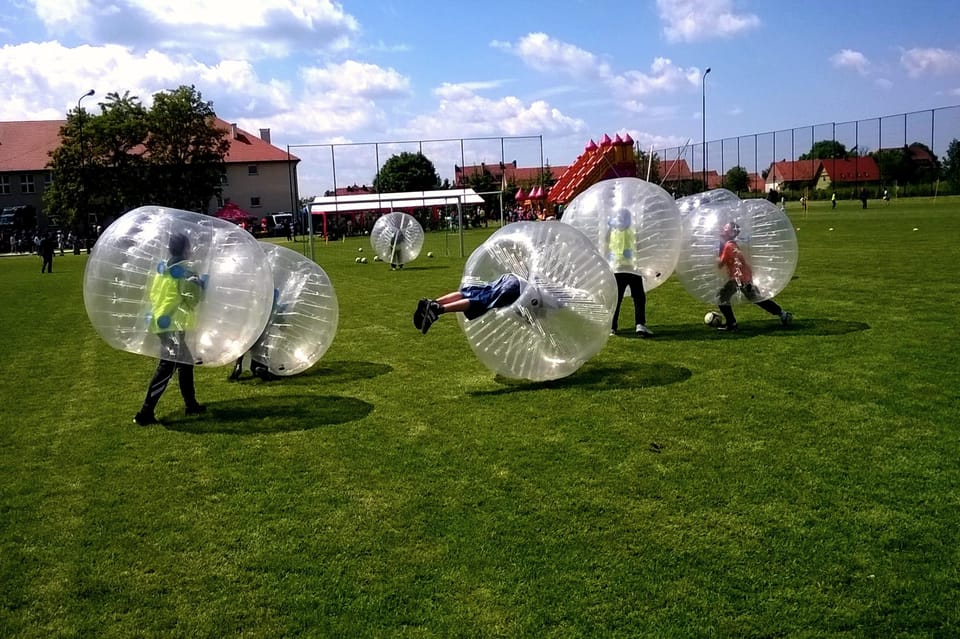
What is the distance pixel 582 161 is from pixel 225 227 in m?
42.8

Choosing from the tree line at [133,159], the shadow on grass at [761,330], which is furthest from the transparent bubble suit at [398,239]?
the tree line at [133,159]

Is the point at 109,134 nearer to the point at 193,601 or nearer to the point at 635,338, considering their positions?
the point at 635,338

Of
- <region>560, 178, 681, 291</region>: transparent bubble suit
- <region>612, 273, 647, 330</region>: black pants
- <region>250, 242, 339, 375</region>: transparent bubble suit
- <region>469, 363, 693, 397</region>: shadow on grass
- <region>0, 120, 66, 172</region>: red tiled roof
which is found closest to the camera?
<region>469, 363, 693, 397</region>: shadow on grass

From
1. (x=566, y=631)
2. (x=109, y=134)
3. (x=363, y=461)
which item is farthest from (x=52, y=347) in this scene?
(x=109, y=134)

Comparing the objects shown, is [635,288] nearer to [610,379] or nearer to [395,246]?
[610,379]

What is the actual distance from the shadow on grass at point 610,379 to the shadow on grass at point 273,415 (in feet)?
4.41

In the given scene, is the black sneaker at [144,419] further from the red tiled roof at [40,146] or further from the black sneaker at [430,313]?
the red tiled roof at [40,146]

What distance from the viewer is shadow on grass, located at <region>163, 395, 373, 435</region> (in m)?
6.92

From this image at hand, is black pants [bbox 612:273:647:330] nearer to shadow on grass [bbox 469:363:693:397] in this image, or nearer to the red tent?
shadow on grass [bbox 469:363:693:397]

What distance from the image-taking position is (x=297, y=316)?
845 cm

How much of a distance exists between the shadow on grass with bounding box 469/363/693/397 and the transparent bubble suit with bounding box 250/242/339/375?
6.63ft

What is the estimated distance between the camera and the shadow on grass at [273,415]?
692 cm

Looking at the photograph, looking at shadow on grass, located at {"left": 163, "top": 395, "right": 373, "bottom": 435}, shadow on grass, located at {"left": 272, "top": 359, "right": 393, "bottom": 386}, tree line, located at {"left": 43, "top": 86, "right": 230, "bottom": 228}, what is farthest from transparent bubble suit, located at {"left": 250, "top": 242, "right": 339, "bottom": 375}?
tree line, located at {"left": 43, "top": 86, "right": 230, "bottom": 228}

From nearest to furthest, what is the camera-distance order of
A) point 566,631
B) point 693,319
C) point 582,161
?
point 566,631 → point 693,319 → point 582,161
